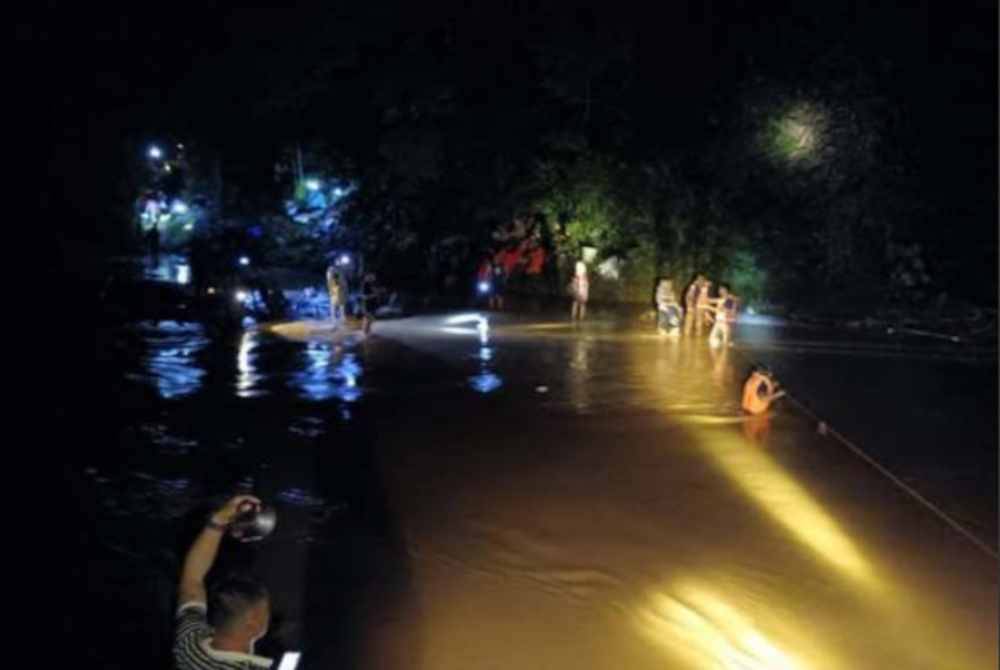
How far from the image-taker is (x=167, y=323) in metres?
25.4

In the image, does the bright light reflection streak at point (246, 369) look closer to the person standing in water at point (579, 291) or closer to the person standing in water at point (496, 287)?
the person standing in water at point (579, 291)

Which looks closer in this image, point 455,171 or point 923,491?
point 923,491

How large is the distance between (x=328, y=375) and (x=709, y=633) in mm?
11028

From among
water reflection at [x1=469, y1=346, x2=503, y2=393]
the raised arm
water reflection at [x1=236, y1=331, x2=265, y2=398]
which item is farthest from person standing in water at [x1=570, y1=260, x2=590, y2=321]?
the raised arm

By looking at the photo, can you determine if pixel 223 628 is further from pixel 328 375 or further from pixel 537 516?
pixel 328 375

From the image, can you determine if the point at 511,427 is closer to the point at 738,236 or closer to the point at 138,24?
the point at 738,236

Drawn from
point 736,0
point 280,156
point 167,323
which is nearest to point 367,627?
point 167,323

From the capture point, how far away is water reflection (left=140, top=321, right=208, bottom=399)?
16141mm

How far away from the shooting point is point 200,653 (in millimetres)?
4383

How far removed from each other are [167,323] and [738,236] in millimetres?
17869

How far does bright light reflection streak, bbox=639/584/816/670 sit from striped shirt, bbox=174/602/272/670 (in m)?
3.41

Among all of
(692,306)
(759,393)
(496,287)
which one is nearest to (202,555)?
(759,393)

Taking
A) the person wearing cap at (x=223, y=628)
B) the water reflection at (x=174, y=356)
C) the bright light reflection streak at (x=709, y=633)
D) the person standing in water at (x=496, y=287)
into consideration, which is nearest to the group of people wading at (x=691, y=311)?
the person standing in water at (x=496, y=287)

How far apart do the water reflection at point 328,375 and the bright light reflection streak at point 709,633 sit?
8215 millimetres
